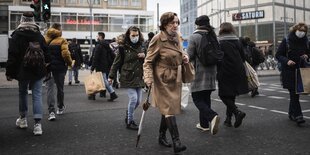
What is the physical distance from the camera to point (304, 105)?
9.66 metres

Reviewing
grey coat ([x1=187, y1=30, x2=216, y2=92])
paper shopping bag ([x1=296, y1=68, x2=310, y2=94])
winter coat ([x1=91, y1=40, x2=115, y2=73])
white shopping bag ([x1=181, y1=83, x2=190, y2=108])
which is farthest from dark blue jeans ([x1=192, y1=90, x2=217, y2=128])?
winter coat ([x1=91, y1=40, x2=115, y2=73])

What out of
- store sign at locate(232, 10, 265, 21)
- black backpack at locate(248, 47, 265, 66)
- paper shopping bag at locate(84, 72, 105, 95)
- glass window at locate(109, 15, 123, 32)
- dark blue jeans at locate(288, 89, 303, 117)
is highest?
store sign at locate(232, 10, 265, 21)

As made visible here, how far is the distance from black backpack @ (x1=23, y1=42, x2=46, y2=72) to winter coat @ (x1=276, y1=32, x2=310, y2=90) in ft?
13.3

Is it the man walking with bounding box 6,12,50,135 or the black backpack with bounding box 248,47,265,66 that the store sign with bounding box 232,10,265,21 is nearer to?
the black backpack with bounding box 248,47,265,66

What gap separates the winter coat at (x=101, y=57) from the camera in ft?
35.6

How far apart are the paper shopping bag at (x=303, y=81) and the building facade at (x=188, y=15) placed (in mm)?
88844

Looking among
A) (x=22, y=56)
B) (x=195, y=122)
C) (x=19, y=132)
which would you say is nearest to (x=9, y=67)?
(x=22, y=56)

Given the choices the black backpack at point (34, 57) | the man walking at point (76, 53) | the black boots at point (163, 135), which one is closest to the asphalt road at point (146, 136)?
the black boots at point (163, 135)

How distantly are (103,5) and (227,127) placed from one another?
5665 centimetres

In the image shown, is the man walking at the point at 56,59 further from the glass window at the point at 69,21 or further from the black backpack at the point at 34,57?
the glass window at the point at 69,21

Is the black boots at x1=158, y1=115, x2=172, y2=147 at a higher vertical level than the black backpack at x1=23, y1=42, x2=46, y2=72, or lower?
lower

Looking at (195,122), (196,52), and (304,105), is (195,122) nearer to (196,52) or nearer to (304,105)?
(196,52)

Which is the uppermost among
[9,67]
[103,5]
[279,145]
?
[103,5]

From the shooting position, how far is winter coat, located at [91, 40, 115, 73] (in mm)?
10836
